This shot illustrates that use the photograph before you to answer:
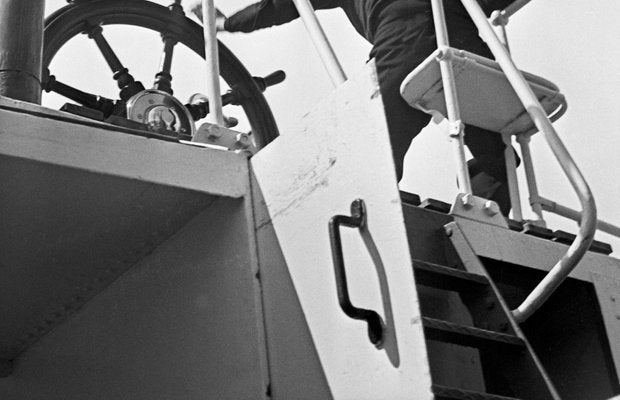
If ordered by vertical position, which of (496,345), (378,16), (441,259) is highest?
(378,16)

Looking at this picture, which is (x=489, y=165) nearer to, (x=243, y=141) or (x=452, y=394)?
(x=243, y=141)

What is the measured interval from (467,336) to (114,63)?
98.1 inches

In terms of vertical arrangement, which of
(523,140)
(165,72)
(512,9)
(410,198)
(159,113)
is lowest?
(410,198)

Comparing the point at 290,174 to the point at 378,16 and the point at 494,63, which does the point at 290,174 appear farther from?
the point at 378,16

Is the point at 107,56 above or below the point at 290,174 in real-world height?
above

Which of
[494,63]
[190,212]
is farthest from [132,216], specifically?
[494,63]

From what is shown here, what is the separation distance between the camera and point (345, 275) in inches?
73.8

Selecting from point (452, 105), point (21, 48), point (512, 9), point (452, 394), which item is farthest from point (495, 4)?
point (452, 394)

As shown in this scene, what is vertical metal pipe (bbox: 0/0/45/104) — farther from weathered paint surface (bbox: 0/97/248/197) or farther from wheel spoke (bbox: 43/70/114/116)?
wheel spoke (bbox: 43/70/114/116)

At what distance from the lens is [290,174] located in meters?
2.14

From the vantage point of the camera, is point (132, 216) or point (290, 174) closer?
point (290, 174)

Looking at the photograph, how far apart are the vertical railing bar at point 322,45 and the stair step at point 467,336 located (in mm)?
622

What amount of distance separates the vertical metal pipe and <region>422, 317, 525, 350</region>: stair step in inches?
53.0

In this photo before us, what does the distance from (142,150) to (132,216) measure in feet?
0.65
